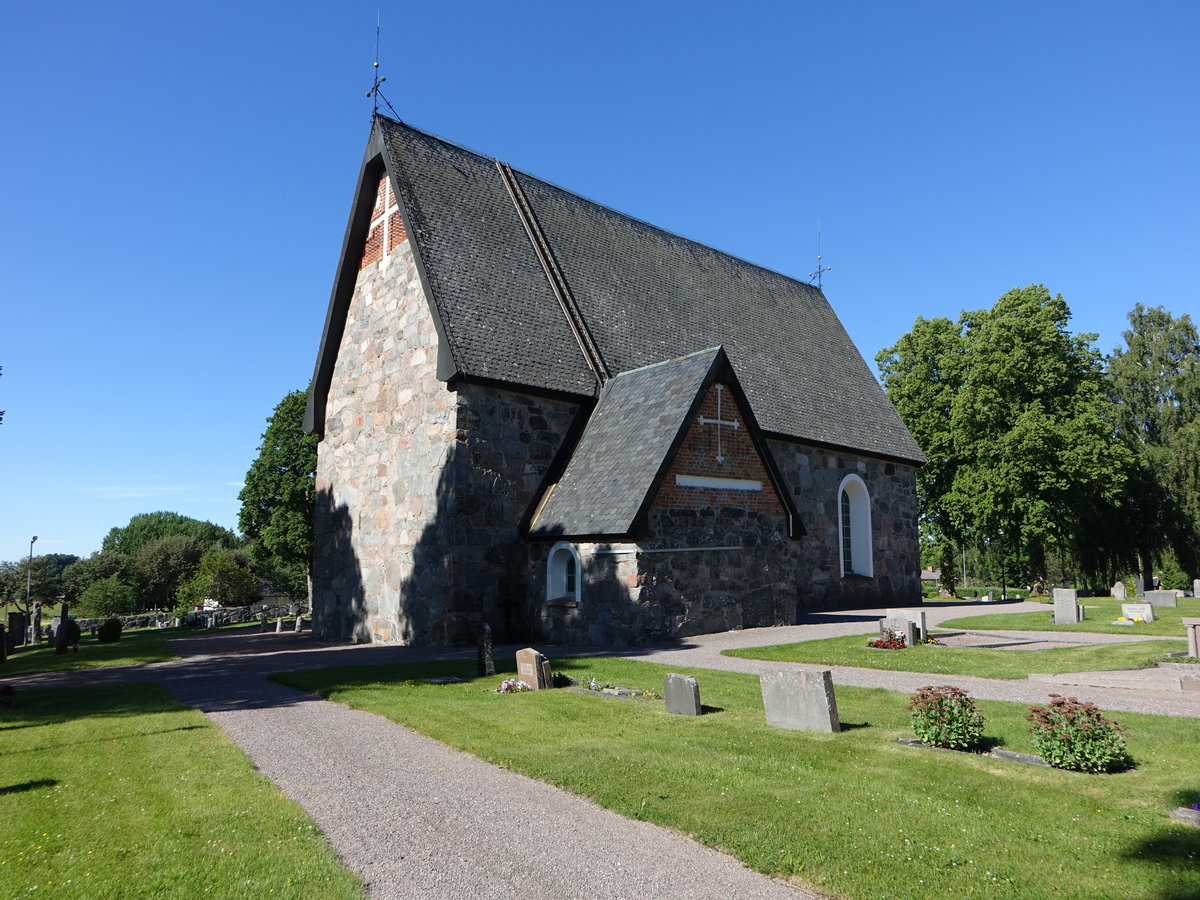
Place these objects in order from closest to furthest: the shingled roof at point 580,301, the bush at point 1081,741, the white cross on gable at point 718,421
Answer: the bush at point 1081,741
the white cross on gable at point 718,421
the shingled roof at point 580,301

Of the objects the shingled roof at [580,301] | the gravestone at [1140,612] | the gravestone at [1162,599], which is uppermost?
the shingled roof at [580,301]

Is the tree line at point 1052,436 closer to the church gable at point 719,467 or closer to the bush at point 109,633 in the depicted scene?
the church gable at point 719,467

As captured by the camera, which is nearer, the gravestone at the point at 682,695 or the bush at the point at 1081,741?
the bush at the point at 1081,741

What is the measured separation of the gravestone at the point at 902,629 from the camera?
14.9 metres

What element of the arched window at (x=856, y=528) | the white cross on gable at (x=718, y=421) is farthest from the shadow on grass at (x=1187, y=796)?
the arched window at (x=856, y=528)

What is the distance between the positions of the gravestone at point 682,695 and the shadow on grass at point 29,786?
6.02m

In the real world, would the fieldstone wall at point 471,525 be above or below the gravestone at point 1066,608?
above

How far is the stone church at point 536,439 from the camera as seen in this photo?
1589cm

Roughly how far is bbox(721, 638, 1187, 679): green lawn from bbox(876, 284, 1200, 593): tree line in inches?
799

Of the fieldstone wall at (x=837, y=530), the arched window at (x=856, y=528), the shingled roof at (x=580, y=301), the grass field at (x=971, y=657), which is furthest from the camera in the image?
the arched window at (x=856, y=528)

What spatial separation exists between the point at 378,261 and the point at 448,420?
5974mm

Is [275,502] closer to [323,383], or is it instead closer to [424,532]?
[323,383]

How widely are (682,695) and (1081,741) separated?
156 inches

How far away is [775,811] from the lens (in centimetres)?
554
